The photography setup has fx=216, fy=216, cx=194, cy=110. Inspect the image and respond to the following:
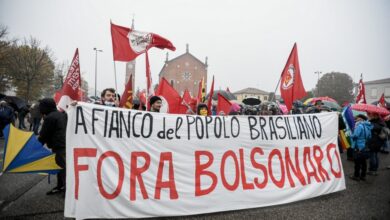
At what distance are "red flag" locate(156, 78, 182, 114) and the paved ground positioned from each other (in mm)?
3112

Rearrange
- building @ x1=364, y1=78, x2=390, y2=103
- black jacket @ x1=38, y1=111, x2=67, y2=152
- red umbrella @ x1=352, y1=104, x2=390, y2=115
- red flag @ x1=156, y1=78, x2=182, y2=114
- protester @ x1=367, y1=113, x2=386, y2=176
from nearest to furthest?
black jacket @ x1=38, y1=111, x2=67, y2=152, red umbrella @ x1=352, y1=104, x2=390, y2=115, protester @ x1=367, y1=113, x2=386, y2=176, red flag @ x1=156, y1=78, x2=182, y2=114, building @ x1=364, y1=78, x2=390, y2=103

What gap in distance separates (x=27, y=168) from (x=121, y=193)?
1.69m

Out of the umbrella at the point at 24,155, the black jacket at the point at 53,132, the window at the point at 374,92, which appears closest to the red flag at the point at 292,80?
the black jacket at the point at 53,132

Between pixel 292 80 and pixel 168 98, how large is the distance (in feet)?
10.7

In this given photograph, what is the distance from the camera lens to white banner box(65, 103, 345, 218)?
2.76 metres

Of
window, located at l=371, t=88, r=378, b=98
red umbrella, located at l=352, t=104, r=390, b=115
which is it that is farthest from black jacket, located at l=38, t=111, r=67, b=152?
window, located at l=371, t=88, r=378, b=98

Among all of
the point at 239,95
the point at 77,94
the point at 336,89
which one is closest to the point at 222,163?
the point at 77,94

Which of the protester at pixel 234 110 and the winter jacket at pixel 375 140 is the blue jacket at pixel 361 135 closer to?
the winter jacket at pixel 375 140

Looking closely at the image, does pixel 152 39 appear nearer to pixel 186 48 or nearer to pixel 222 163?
pixel 222 163

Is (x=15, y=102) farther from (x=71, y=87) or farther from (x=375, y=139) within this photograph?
(x=375, y=139)

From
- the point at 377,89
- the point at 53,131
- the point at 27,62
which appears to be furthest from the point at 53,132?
the point at 377,89

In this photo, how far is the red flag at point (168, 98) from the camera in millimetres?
6062

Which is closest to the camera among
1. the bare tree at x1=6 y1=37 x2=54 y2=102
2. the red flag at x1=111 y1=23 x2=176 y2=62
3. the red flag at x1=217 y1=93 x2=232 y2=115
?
the red flag at x1=111 y1=23 x2=176 y2=62

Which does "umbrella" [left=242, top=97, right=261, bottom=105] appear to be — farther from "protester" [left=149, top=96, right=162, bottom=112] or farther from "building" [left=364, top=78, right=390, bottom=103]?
"building" [left=364, top=78, right=390, bottom=103]
